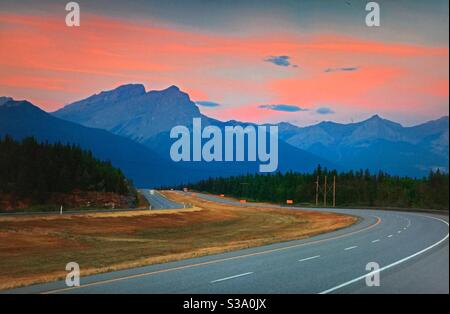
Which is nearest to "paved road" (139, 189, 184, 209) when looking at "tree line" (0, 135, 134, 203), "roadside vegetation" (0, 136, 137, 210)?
"roadside vegetation" (0, 136, 137, 210)

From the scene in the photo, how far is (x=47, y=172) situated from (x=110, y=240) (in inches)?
2281

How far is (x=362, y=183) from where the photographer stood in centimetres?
13575

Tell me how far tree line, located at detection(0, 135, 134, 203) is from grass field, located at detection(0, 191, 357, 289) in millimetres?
29076

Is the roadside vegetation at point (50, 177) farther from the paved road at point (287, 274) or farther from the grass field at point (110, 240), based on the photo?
the paved road at point (287, 274)

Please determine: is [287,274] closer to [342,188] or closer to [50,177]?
[50,177]

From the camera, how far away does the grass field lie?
2444 cm

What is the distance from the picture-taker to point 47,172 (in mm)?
95625

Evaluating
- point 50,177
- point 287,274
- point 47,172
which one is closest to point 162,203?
point 50,177

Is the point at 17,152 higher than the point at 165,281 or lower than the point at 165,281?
higher

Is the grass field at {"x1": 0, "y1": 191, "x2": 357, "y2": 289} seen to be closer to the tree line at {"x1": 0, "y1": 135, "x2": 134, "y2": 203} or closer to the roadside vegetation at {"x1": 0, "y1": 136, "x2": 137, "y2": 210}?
the roadside vegetation at {"x1": 0, "y1": 136, "x2": 137, "y2": 210}
